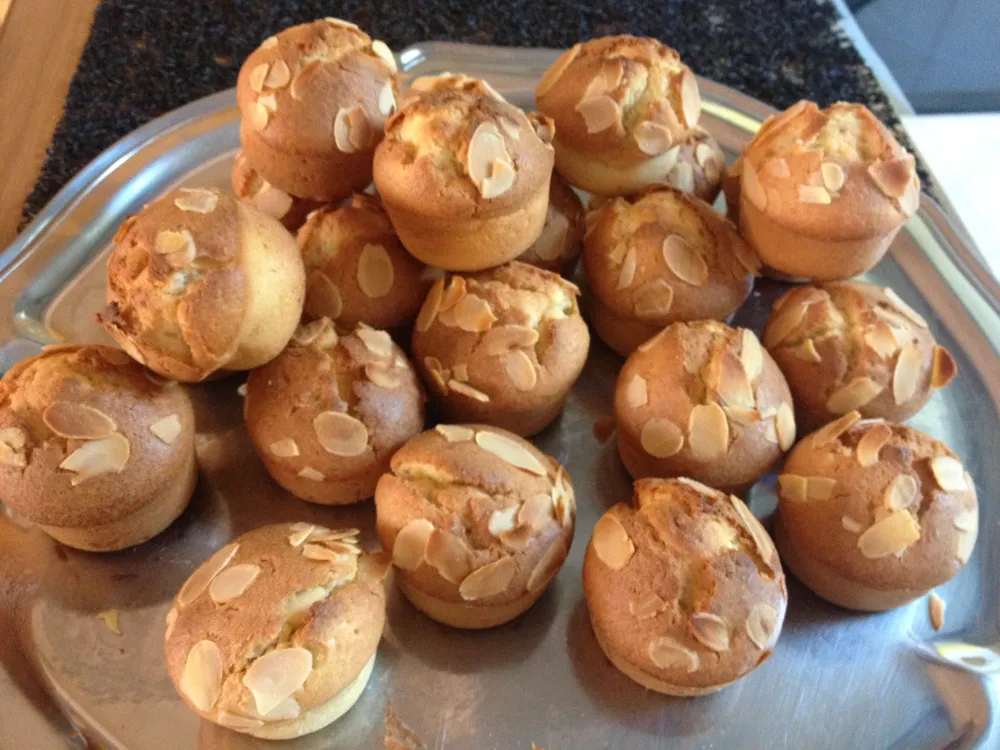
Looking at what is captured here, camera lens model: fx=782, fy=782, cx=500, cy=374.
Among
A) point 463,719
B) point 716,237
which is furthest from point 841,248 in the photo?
point 463,719

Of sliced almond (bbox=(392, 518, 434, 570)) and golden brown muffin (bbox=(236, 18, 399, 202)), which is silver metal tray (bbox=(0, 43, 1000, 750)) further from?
golden brown muffin (bbox=(236, 18, 399, 202))

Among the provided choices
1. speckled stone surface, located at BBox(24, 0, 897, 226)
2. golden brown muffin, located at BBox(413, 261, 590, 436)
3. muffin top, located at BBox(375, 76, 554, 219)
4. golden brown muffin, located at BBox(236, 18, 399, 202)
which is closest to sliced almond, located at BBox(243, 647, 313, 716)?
golden brown muffin, located at BBox(413, 261, 590, 436)

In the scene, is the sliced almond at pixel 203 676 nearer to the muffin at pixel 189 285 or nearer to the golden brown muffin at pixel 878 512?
the muffin at pixel 189 285

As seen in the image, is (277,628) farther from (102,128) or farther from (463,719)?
(102,128)

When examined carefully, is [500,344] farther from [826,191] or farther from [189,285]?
[826,191]

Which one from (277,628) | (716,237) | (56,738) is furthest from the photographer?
(716,237)

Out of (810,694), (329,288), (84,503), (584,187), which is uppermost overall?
(584,187)
